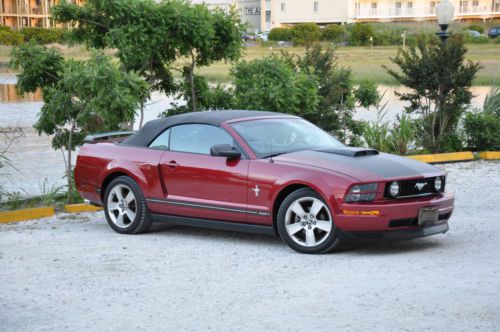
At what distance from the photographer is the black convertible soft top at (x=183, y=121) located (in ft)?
38.0

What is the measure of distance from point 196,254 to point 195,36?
24.6 feet

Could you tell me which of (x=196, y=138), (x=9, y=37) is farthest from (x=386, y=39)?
(x=196, y=138)

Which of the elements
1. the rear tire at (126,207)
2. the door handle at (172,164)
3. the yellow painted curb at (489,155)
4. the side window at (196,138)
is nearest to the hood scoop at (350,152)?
the side window at (196,138)

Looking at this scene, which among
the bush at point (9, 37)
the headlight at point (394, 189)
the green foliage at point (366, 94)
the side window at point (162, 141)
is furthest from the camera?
the bush at point (9, 37)

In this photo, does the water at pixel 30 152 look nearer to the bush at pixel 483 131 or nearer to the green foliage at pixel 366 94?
the green foliage at pixel 366 94

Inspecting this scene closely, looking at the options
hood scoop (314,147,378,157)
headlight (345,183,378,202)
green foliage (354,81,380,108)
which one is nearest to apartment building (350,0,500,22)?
green foliage (354,81,380,108)

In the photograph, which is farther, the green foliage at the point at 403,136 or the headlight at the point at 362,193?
the green foliage at the point at 403,136

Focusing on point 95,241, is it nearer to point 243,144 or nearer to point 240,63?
point 243,144

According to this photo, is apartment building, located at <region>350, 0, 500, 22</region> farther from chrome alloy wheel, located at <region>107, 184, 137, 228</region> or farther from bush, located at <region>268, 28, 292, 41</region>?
chrome alloy wheel, located at <region>107, 184, 137, 228</region>

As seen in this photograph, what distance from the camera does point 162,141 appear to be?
469 inches

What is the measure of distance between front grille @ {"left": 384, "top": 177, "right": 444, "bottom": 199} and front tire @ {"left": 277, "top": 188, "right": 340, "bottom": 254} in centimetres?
66

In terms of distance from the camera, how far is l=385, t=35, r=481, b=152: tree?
19.8 m

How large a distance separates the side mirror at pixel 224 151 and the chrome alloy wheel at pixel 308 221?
3.05ft

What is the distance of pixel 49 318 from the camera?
26.7ft
